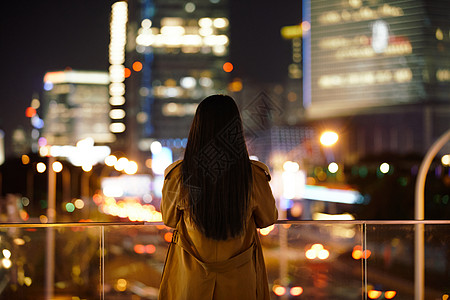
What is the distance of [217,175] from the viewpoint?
2.05 m

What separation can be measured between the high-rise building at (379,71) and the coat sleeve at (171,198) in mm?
A: 30158

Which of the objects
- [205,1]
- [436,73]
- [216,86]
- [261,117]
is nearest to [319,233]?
[261,117]

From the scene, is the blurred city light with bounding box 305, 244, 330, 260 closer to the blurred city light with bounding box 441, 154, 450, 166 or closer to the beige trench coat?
the beige trench coat

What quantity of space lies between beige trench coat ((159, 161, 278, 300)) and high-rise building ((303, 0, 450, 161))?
3009 centimetres

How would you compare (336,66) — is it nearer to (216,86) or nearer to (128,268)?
(216,86)

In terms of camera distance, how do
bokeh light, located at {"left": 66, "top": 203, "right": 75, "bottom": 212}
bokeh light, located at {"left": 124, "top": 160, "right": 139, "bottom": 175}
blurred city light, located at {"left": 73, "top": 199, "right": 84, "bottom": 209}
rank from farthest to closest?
1. blurred city light, located at {"left": 73, "top": 199, "right": 84, "bottom": 209}
2. bokeh light, located at {"left": 66, "top": 203, "right": 75, "bottom": 212}
3. bokeh light, located at {"left": 124, "top": 160, "right": 139, "bottom": 175}

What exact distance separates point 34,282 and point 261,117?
6.22 feet

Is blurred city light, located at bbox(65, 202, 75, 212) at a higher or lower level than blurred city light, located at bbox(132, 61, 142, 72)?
lower

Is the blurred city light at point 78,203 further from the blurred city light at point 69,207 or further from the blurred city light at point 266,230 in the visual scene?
the blurred city light at point 266,230

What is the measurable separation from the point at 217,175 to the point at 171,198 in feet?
0.80

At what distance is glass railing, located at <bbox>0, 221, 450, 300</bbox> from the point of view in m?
3.24

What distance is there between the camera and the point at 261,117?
10.8 ft

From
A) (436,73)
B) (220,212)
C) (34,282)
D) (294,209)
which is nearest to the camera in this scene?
(220,212)

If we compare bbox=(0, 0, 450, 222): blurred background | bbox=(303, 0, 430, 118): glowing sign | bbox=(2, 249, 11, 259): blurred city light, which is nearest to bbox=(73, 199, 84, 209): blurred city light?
bbox=(0, 0, 450, 222): blurred background
